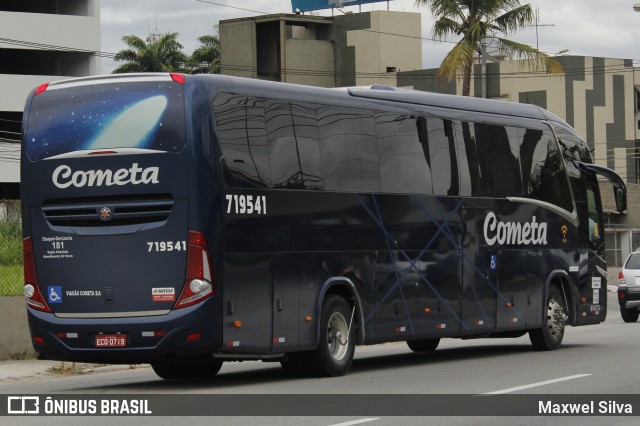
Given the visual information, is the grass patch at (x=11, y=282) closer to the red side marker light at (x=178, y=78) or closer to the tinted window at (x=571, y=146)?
the red side marker light at (x=178, y=78)

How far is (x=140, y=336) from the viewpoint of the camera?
1475cm

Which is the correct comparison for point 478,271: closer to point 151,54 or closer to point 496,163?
point 496,163

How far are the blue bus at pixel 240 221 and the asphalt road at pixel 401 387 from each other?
516mm

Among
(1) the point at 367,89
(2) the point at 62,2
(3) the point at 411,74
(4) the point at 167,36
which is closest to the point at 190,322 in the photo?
(1) the point at 367,89

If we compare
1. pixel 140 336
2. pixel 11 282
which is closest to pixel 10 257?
pixel 11 282

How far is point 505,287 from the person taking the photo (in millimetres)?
20875

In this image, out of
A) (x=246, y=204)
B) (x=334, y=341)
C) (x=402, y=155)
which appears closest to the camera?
(x=246, y=204)

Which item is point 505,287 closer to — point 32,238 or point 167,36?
point 32,238

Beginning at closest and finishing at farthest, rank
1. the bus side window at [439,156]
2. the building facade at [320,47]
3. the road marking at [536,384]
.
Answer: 1. the road marking at [536,384]
2. the bus side window at [439,156]
3. the building facade at [320,47]

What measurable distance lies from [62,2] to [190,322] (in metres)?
56.1

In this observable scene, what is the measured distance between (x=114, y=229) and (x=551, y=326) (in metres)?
9.77

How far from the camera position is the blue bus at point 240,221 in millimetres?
14812

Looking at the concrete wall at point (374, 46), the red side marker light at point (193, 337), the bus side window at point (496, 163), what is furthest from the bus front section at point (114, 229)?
the concrete wall at point (374, 46)

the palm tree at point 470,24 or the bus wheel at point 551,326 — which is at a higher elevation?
the palm tree at point 470,24
